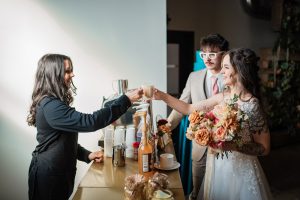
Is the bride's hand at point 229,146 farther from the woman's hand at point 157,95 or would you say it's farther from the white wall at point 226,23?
the white wall at point 226,23

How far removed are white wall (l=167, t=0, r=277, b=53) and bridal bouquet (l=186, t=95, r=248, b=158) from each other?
417 cm

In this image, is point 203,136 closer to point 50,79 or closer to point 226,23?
point 50,79

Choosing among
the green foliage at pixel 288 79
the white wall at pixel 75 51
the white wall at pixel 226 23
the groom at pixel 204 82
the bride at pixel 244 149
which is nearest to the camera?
the bride at pixel 244 149

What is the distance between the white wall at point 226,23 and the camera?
562 cm

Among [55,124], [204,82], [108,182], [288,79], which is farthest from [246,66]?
[288,79]

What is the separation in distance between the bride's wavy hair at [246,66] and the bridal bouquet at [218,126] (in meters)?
0.22

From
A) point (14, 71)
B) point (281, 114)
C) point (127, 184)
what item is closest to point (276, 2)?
point (281, 114)

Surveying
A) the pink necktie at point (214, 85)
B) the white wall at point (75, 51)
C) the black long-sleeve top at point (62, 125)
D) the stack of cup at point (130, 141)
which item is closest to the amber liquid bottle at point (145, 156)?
the black long-sleeve top at point (62, 125)

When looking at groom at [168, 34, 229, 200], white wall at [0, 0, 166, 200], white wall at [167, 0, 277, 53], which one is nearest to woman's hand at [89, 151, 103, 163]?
groom at [168, 34, 229, 200]

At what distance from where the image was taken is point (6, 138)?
2838 mm

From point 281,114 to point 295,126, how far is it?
33 cm

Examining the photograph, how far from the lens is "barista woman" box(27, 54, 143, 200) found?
1743 mm

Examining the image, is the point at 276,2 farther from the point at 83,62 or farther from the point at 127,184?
the point at 127,184

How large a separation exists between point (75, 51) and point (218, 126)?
5.58ft
